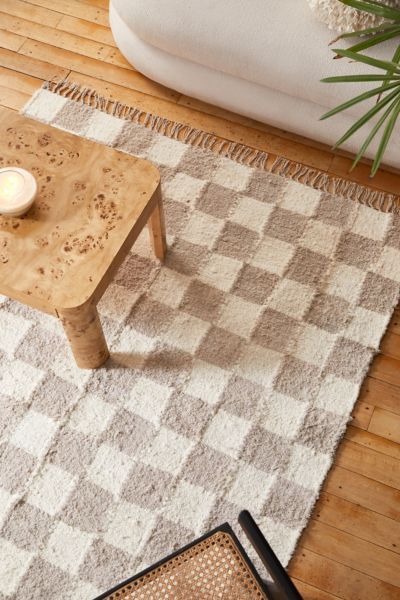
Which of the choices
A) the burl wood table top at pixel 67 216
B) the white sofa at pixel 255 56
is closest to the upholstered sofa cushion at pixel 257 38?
the white sofa at pixel 255 56

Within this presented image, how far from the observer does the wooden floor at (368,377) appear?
1433 mm

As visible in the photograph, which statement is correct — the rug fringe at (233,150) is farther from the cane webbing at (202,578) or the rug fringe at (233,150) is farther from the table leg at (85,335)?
the cane webbing at (202,578)

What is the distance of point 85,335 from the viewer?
4.77 feet

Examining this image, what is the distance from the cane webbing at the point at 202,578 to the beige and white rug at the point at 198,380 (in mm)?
298

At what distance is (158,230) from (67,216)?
0.30 metres

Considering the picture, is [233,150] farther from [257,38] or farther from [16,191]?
[16,191]

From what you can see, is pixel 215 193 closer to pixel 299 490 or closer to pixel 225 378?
pixel 225 378

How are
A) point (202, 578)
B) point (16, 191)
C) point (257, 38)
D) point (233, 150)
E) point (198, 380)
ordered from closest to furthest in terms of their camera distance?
point (202, 578) < point (16, 191) < point (198, 380) < point (257, 38) < point (233, 150)

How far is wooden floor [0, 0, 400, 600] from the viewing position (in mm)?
1433

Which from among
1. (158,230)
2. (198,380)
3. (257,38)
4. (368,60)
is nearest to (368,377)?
(198,380)

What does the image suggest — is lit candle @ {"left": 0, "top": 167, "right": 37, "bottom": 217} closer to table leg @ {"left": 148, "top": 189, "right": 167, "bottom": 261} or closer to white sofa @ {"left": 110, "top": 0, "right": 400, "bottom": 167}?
table leg @ {"left": 148, "top": 189, "right": 167, "bottom": 261}

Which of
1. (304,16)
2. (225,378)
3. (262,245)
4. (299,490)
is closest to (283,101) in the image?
(304,16)

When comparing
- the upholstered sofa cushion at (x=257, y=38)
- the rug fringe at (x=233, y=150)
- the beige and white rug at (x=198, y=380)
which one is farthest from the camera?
the rug fringe at (x=233, y=150)

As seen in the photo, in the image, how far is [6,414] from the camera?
157cm
